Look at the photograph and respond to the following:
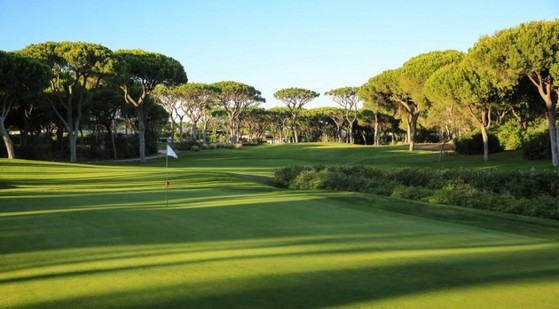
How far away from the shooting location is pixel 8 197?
1548cm

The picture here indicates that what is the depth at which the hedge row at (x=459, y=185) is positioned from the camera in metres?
16.0

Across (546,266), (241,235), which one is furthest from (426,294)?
(241,235)

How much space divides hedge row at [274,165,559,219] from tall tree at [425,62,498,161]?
17.5m

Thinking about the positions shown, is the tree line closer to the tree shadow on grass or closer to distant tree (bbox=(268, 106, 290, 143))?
the tree shadow on grass

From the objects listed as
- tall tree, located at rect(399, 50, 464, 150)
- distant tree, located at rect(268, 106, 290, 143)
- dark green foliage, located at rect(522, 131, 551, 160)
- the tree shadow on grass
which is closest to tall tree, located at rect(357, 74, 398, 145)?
tall tree, located at rect(399, 50, 464, 150)

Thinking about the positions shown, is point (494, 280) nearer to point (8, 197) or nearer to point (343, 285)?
point (343, 285)

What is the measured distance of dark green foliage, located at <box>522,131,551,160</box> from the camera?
117 feet

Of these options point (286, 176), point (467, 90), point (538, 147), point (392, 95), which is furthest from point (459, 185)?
point (392, 95)

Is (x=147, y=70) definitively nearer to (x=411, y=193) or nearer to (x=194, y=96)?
(x=194, y=96)

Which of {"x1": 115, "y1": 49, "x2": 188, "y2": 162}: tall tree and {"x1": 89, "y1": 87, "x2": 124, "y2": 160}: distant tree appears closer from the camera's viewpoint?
{"x1": 115, "y1": 49, "x2": 188, "y2": 162}: tall tree

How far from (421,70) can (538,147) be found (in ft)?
58.4

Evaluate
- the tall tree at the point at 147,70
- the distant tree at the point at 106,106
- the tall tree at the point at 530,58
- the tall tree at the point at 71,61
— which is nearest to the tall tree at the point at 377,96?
the tall tree at the point at 147,70

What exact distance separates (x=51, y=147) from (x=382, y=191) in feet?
158

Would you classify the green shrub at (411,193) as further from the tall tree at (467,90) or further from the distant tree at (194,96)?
the distant tree at (194,96)
